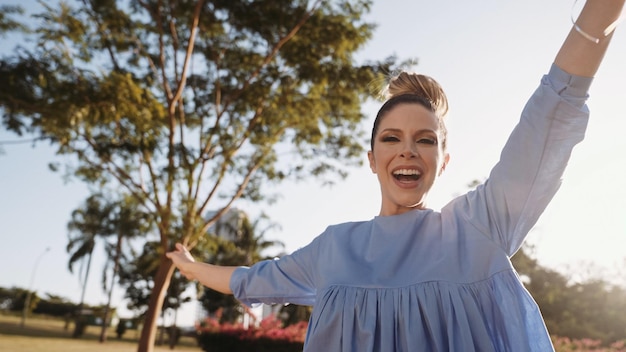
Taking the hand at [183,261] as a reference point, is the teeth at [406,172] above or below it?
above

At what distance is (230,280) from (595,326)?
26844 millimetres

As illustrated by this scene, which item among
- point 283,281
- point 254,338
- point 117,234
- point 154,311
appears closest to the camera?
point 283,281

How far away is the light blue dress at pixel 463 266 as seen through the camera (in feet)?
4.05

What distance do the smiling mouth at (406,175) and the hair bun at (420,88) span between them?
0.67 feet

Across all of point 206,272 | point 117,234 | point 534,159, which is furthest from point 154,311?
point 117,234

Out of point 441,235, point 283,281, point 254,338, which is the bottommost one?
point 254,338

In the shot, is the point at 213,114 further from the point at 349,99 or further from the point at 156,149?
the point at 349,99

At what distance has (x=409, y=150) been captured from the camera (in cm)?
153

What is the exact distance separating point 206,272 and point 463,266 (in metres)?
1.10

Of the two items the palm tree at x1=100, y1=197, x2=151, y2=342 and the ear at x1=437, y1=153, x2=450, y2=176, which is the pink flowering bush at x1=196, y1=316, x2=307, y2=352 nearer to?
the ear at x1=437, y1=153, x2=450, y2=176

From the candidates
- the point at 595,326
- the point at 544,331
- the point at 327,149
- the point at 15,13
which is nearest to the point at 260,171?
the point at 327,149

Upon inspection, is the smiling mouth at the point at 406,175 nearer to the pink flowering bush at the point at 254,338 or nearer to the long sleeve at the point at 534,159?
the long sleeve at the point at 534,159

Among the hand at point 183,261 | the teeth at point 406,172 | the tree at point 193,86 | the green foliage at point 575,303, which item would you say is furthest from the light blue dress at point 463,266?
the green foliage at point 575,303

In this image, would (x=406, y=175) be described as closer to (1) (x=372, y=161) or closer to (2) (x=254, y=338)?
(1) (x=372, y=161)
